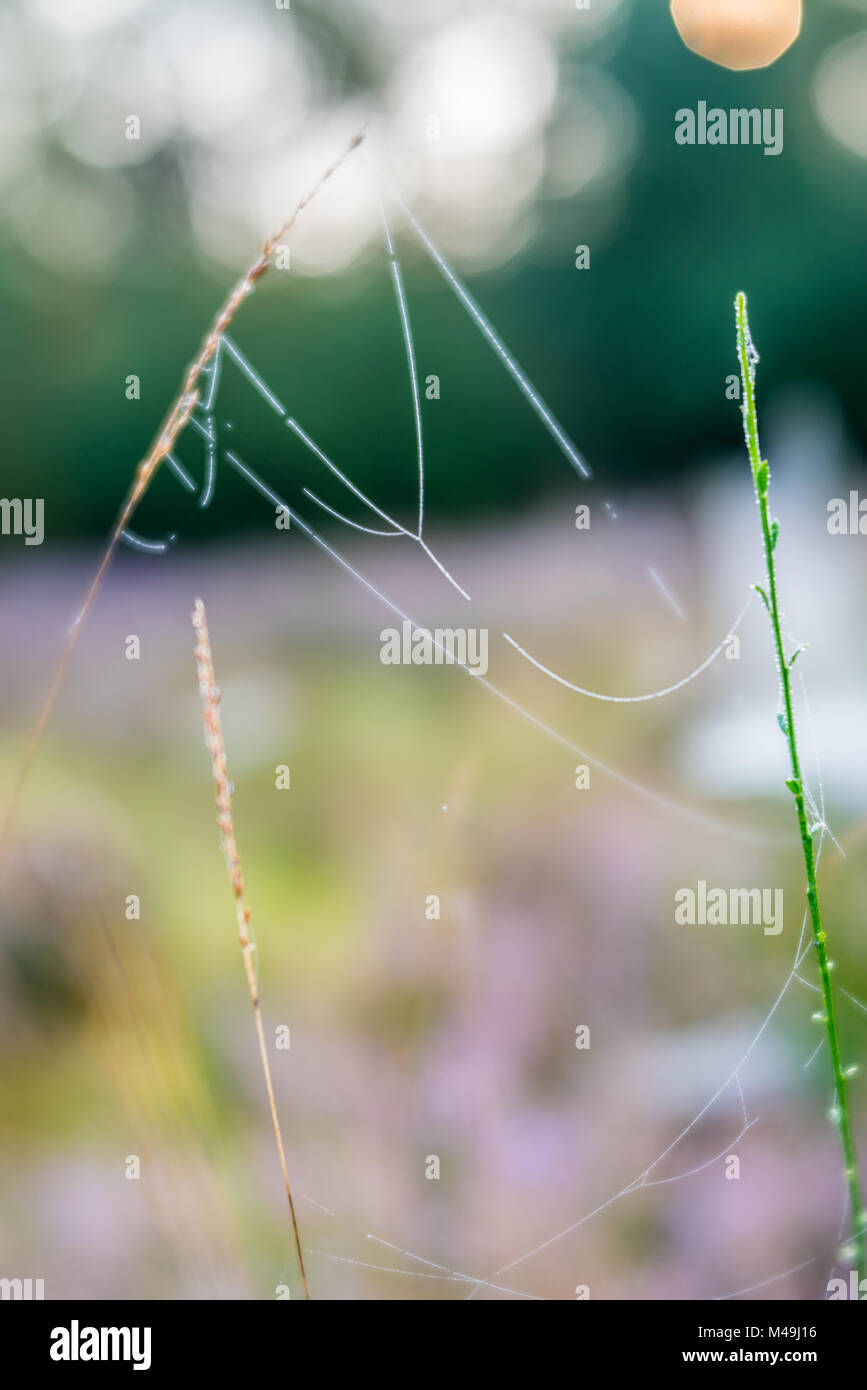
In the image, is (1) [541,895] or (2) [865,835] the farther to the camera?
(1) [541,895]

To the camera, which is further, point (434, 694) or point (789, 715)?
point (434, 694)

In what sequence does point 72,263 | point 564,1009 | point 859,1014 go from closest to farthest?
point 859,1014
point 564,1009
point 72,263

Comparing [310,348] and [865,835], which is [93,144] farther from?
[865,835]

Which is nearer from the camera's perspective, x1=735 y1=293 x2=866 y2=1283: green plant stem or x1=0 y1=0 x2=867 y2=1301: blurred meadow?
x1=735 y1=293 x2=866 y2=1283: green plant stem

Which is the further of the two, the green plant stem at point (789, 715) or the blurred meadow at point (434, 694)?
the blurred meadow at point (434, 694)

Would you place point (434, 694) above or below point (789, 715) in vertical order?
above

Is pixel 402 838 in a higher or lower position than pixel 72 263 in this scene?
lower
